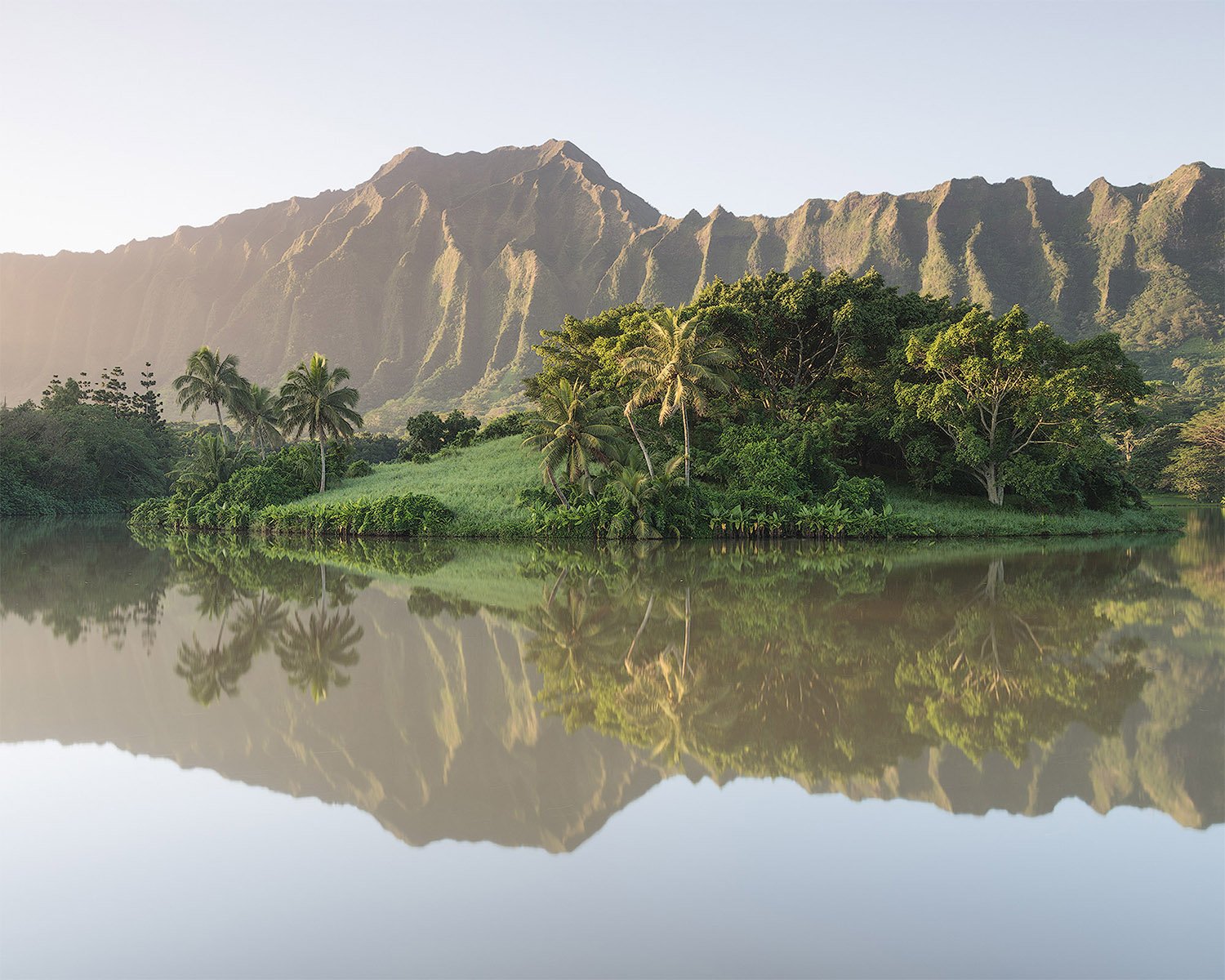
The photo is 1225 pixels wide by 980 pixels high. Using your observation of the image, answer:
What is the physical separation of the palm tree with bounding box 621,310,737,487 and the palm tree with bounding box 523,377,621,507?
1287 mm

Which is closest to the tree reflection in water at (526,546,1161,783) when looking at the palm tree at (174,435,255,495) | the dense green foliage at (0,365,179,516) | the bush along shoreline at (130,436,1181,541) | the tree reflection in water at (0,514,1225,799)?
the tree reflection in water at (0,514,1225,799)

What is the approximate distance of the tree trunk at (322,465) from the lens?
40344 mm

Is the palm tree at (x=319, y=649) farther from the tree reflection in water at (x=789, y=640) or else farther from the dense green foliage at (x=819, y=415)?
the dense green foliage at (x=819, y=415)

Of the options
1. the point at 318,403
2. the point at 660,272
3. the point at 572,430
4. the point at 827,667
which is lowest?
the point at 827,667

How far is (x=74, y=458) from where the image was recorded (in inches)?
2185

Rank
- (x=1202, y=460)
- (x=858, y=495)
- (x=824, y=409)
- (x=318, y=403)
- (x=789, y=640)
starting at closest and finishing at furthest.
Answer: (x=789, y=640)
(x=858, y=495)
(x=824, y=409)
(x=318, y=403)
(x=1202, y=460)

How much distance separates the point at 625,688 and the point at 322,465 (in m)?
36.3

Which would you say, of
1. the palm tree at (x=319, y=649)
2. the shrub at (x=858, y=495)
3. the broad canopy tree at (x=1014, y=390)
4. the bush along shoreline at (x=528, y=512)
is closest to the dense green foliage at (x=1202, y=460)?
the bush along shoreline at (x=528, y=512)

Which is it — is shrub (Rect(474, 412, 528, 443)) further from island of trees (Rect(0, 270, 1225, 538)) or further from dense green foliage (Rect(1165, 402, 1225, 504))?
dense green foliage (Rect(1165, 402, 1225, 504))

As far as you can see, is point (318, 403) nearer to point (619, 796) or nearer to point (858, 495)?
point (858, 495)

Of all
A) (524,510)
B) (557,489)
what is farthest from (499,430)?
(557,489)

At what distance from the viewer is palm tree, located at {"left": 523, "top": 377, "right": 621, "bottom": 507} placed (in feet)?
97.5

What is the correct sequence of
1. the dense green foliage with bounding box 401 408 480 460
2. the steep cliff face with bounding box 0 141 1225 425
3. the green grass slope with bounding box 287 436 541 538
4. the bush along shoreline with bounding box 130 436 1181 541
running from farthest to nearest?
the steep cliff face with bounding box 0 141 1225 425 → the dense green foliage with bounding box 401 408 480 460 → the green grass slope with bounding box 287 436 541 538 → the bush along shoreline with bounding box 130 436 1181 541

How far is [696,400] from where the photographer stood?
99.5 feet
